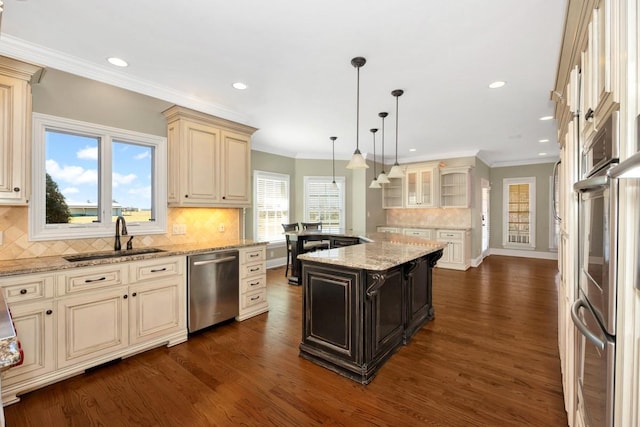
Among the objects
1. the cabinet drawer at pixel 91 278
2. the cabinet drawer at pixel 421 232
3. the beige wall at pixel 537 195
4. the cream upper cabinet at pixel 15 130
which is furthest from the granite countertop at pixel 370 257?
the beige wall at pixel 537 195

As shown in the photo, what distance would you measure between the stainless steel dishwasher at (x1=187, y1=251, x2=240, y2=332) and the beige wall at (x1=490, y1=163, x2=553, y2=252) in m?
7.75

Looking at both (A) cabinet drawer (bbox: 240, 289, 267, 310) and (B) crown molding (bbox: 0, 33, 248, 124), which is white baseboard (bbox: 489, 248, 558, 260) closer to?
(A) cabinet drawer (bbox: 240, 289, 267, 310)

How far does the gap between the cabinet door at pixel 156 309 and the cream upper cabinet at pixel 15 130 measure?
1139mm

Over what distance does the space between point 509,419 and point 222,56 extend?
11.7 ft

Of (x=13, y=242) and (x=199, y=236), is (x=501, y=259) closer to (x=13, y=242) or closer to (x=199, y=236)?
(x=199, y=236)

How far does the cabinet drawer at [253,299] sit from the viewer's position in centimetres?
347

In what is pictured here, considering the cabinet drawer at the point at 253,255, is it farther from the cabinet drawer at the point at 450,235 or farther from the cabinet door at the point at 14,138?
the cabinet drawer at the point at 450,235

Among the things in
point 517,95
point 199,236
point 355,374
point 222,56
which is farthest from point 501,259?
point 222,56

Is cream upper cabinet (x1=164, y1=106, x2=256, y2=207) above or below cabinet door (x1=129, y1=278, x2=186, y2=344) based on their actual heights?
above

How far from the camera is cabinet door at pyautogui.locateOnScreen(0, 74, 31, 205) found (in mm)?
2137

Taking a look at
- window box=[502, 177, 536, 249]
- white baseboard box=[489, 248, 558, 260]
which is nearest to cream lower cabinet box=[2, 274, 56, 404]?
white baseboard box=[489, 248, 558, 260]

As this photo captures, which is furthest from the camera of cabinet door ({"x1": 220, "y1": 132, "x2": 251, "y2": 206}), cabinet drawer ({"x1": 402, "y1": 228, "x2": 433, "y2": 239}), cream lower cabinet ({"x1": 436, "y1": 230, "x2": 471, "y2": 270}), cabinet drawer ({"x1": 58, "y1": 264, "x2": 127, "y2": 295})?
cabinet drawer ({"x1": 402, "y1": 228, "x2": 433, "y2": 239})

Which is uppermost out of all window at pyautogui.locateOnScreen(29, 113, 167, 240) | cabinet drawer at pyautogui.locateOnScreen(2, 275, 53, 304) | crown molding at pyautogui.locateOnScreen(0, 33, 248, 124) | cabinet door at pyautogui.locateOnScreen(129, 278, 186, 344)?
crown molding at pyautogui.locateOnScreen(0, 33, 248, 124)

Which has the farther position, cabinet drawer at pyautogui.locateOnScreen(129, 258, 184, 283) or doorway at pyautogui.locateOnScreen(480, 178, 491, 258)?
doorway at pyautogui.locateOnScreen(480, 178, 491, 258)
